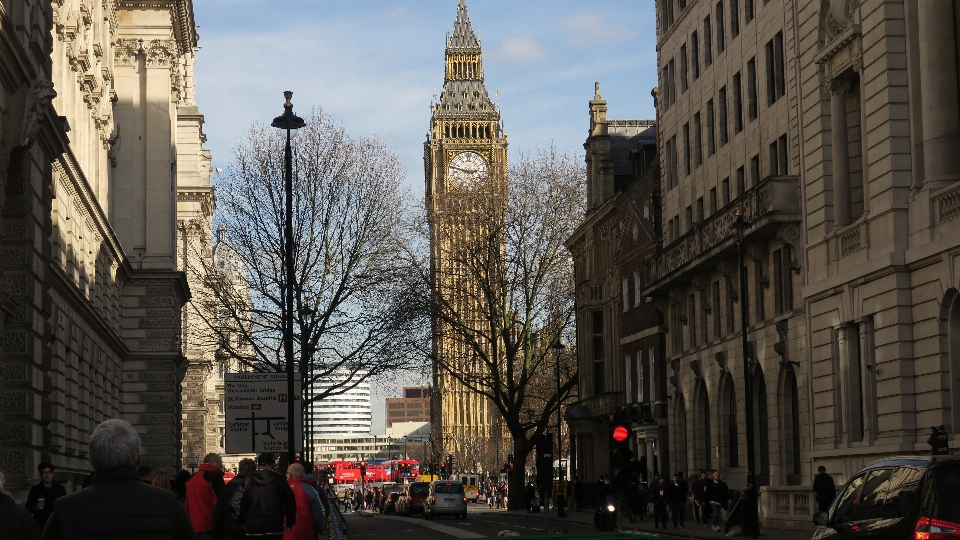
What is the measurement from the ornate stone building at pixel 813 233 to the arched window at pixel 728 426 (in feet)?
0.20

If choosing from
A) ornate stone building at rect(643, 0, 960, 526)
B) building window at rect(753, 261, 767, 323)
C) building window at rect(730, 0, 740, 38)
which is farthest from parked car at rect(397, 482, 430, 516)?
building window at rect(730, 0, 740, 38)

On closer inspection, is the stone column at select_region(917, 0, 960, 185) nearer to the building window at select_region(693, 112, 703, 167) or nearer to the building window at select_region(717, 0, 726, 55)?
the building window at select_region(717, 0, 726, 55)

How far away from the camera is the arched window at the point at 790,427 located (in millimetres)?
42625

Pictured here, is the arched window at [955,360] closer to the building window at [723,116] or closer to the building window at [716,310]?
the building window at [716,310]

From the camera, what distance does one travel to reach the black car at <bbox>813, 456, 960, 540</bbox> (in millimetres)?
13461

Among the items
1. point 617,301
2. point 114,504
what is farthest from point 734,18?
point 114,504

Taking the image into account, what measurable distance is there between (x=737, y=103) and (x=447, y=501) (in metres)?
24.7

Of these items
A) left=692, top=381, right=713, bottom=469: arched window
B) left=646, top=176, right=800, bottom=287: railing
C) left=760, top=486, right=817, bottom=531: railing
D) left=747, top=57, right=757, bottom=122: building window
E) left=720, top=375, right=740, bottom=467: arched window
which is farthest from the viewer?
left=692, top=381, right=713, bottom=469: arched window

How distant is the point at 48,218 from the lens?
26.8 m

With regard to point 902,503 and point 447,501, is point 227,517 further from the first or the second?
point 447,501

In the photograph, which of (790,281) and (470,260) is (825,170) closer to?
(790,281)

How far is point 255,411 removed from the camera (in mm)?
25203

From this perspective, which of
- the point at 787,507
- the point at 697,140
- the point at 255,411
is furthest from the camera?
the point at 697,140

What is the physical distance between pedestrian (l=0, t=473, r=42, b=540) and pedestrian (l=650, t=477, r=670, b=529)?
38628 mm
